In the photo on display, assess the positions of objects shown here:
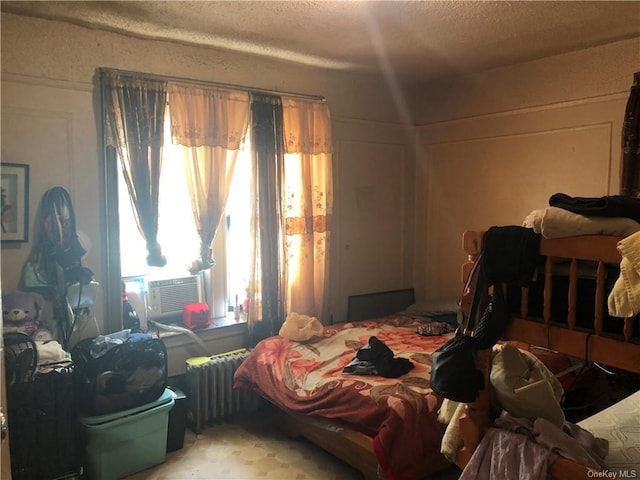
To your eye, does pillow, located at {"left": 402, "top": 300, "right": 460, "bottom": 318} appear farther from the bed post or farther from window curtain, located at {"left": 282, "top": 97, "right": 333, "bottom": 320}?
the bed post

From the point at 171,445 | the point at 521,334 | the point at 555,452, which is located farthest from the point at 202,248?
the point at 555,452

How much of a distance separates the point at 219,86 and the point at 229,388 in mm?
2173

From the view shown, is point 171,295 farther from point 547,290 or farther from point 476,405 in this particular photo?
point 547,290

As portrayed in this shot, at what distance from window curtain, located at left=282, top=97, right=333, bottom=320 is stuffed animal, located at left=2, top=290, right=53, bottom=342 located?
1.74 metres

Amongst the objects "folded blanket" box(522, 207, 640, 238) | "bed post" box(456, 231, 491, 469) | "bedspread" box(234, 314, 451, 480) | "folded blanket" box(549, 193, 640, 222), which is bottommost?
"bedspread" box(234, 314, 451, 480)

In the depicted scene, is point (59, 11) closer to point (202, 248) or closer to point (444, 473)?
point (202, 248)

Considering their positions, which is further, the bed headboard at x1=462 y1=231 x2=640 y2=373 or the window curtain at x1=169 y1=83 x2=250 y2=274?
the window curtain at x1=169 y1=83 x2=250 y2=274

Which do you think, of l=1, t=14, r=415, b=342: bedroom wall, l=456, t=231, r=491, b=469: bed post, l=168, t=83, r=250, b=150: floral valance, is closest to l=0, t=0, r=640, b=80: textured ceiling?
l=1, t=14, r=415, b=342: bedroom wall

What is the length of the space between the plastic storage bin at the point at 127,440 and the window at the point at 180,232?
96cm

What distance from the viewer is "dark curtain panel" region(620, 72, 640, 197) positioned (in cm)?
324

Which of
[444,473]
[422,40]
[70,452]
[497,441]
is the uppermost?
[422,40]

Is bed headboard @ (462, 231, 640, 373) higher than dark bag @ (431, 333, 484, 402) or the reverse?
higher

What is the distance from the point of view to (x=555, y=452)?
1520 mm

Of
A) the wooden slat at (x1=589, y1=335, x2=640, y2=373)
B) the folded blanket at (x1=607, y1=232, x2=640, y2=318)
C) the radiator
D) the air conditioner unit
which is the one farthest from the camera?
the air conditioner unit
